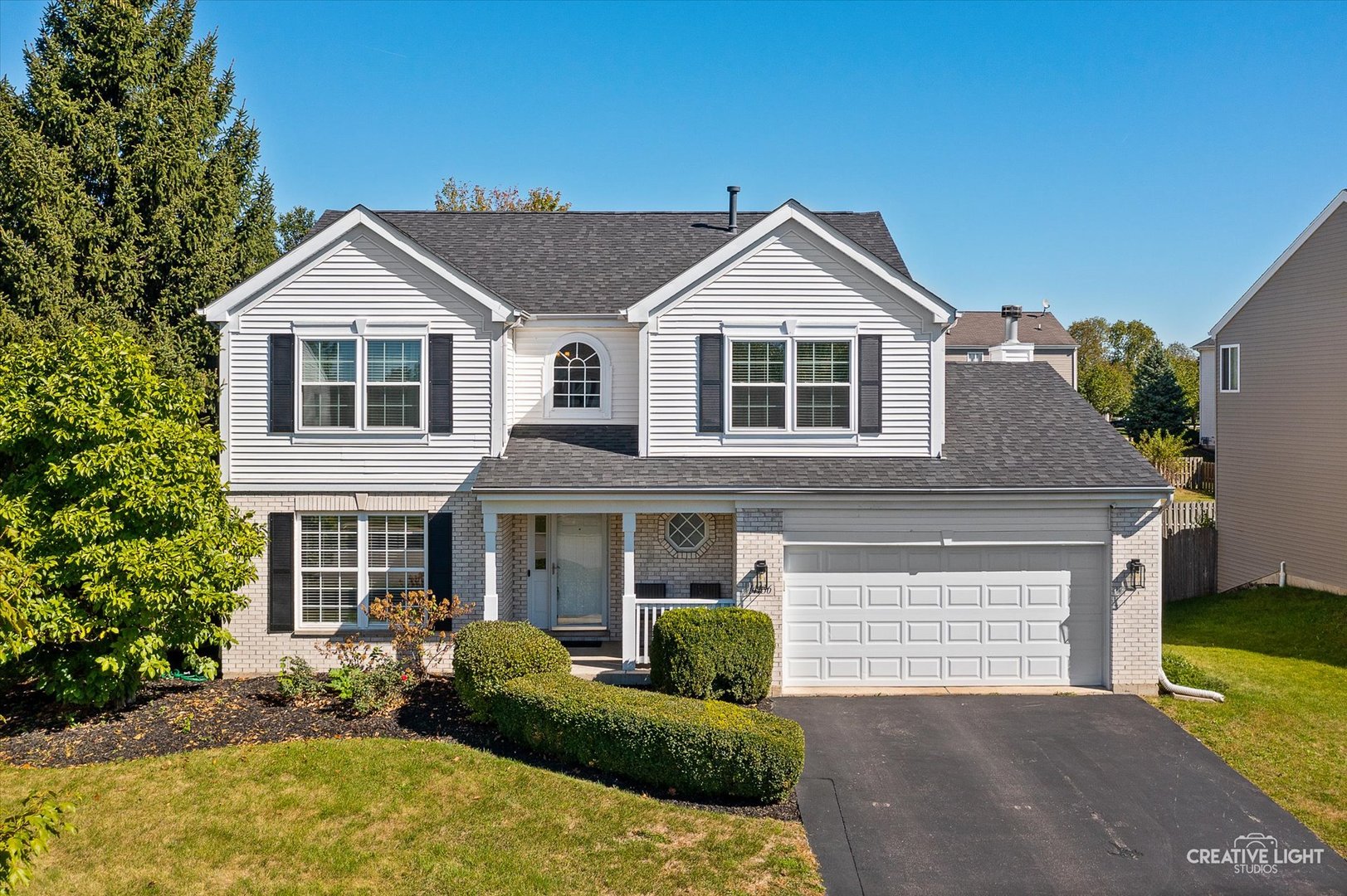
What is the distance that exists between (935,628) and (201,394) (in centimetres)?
1156

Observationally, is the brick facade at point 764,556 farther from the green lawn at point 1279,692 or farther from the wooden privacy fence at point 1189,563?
the wooden privacy fence at point 1189,563

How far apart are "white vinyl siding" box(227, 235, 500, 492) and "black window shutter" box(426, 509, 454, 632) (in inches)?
23.2

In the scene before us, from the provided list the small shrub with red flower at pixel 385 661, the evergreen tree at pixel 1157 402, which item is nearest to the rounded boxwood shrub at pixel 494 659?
the small shrub with red flower at pixel 385 661

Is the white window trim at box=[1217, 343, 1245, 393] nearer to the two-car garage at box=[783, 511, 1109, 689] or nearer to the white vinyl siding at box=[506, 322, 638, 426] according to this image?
the two-car garage at box=[783, 511, 1109, 689]

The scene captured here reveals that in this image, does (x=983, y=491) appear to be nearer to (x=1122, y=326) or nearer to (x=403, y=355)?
(x=403, y=355)

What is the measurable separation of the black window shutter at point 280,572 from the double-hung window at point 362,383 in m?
1.58

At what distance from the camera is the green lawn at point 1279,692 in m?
10.1

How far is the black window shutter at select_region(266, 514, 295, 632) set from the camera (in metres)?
13.5

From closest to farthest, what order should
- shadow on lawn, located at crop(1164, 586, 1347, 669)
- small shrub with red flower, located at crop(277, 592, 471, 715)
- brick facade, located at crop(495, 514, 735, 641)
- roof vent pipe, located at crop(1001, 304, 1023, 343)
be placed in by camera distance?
small shrub with red flower, located at crop(277, 592, 471, 715)
brick facade, located at crop(495, 514, 735, 641)
shadow on lawn, located at crop(1164, 586, 1347, 669)
roof vent pipe, located at crop(1001, 304, 1023, 343)

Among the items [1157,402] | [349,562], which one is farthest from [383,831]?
[1157,402]


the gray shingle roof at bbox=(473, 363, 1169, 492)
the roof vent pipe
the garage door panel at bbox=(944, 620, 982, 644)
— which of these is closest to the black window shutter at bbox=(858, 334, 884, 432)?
the gray shingle roof at bbox=(473, 363, 1169, 492)

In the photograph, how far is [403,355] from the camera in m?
13.7

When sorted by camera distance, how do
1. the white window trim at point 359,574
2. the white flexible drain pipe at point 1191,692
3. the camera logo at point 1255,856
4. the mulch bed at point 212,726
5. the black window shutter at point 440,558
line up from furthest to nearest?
1. the white window trim at point 359,574
2. the black window shutter at point 440,558
3. the white flexible drain pipe at point 1191,692
4. the mulch bed at point 212,726
5. the camera logo at point 1255,856

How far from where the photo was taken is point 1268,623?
17.5 metres
